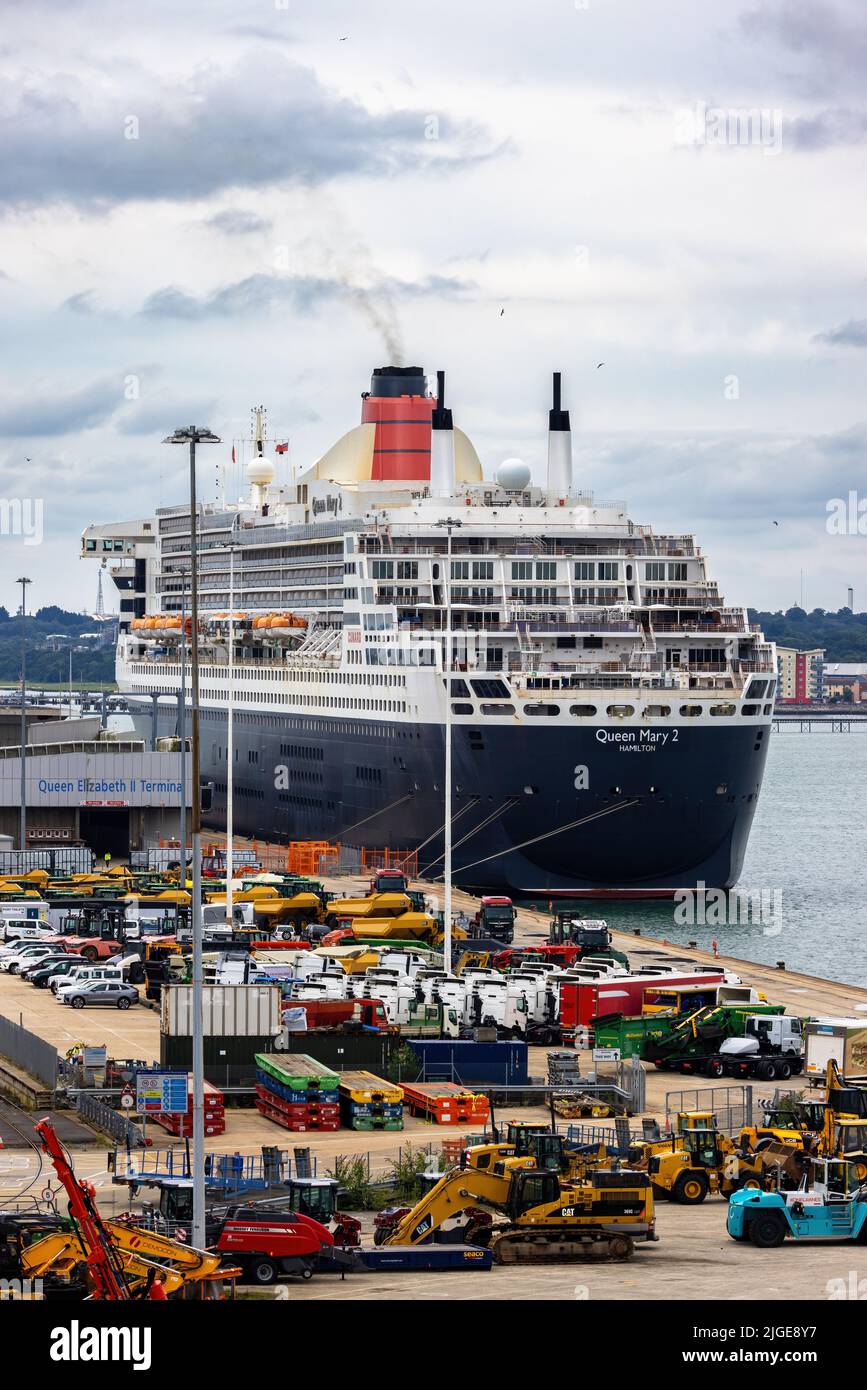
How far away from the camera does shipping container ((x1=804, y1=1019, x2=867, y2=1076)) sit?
43219 mm

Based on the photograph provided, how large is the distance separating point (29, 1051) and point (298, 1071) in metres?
5.80

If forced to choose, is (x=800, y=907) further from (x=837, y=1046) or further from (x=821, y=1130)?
(x=821, y=1130)

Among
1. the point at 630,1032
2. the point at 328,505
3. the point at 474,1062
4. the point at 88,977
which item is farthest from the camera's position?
the point at 328,505

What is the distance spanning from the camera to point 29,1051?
42.5 m

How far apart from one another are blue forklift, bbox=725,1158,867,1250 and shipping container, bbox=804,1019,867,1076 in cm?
1320

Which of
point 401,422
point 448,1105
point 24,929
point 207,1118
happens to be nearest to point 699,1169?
point 448,1105

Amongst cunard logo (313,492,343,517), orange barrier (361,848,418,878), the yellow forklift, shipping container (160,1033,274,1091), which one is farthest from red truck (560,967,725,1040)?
cunard logo (313,492,343,517)

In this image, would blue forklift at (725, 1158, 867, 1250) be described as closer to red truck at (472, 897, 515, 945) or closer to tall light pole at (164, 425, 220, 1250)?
tall light pole at (164, 425, 220, 1250)

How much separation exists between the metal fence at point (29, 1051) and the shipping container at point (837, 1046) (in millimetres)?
14051

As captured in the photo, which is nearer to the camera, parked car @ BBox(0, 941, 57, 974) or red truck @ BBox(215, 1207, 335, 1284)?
red truck @ BBox(215, 1207, 335, 1284)

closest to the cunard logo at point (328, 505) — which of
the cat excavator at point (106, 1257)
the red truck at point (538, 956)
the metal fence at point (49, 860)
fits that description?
the metal fence at point (49, 860)

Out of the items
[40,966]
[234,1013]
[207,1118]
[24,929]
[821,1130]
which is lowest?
[207,1118]

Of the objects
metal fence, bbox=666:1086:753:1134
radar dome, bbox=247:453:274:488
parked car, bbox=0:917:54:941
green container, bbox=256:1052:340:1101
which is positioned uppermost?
radar dome, bbox=247:453:274:488
